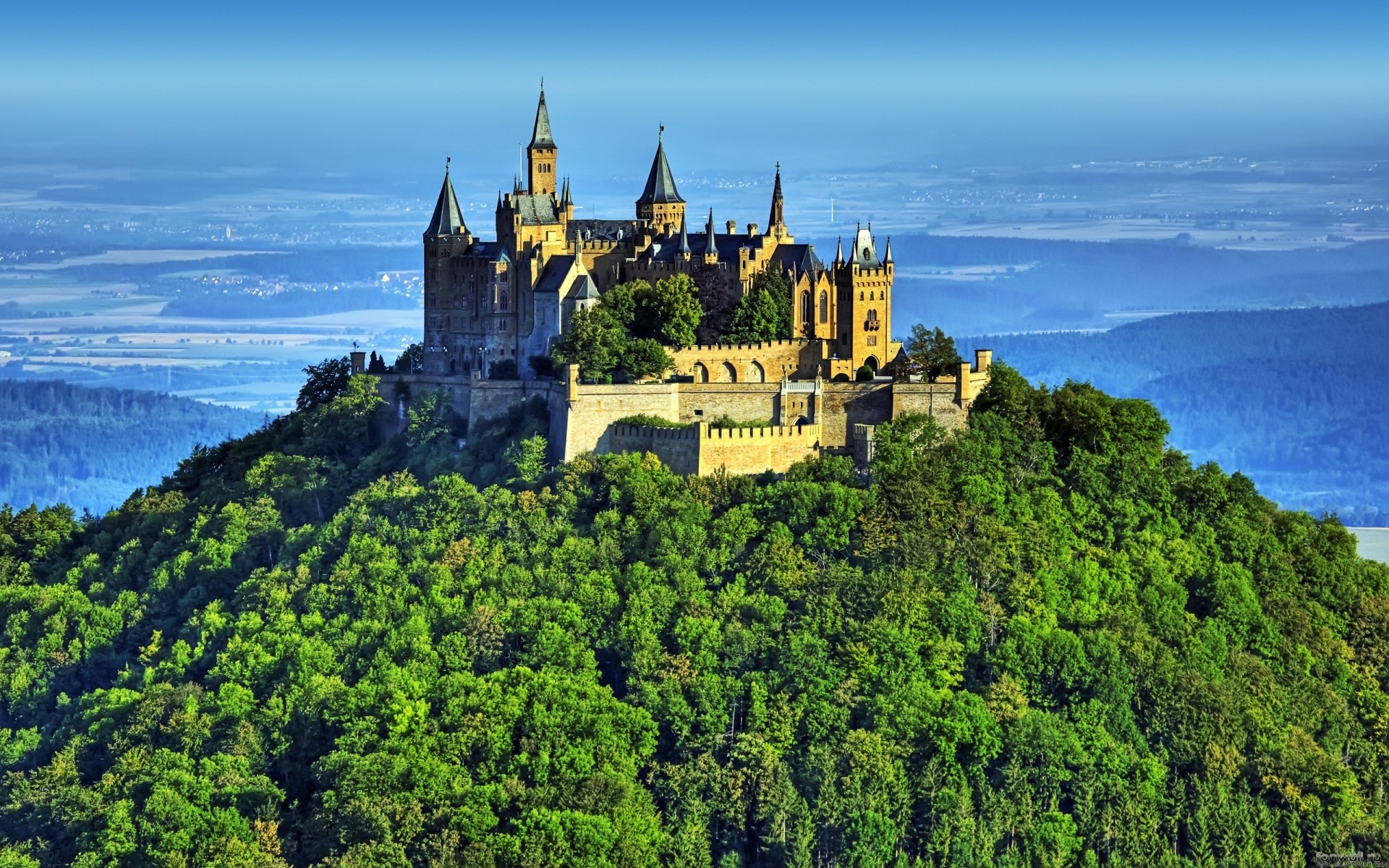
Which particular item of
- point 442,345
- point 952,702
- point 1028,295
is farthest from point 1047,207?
point 952,702

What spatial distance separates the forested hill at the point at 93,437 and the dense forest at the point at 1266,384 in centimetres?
3925

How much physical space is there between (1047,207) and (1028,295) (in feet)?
73.5

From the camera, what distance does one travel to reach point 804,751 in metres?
56.6

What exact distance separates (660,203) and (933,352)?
10133 mm

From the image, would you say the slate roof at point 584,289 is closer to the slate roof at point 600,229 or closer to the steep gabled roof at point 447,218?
the slate roof at point 600,229

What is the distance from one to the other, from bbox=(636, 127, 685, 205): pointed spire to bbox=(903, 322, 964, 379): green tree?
8.92 m

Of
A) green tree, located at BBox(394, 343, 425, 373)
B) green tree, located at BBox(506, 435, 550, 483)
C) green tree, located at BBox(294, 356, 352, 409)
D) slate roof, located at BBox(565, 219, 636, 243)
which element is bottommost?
green tree, located at BBox(506, 435, 550, 483)

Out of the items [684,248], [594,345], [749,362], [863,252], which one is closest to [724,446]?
[749,362]

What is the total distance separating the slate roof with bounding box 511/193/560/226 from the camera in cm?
7069

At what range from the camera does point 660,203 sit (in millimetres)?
72750

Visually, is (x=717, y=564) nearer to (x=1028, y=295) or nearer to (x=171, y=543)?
(x=171, y=543)

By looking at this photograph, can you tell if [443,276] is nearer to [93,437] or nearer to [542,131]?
[542,131]

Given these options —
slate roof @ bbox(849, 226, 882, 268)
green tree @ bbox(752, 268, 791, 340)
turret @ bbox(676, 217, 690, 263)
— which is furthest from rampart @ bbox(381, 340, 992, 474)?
turret @ bbox(676, 217, 690, 263)

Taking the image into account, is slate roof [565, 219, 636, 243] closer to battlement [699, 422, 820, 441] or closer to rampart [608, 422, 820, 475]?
rampart [608, 422, 820, 475]
